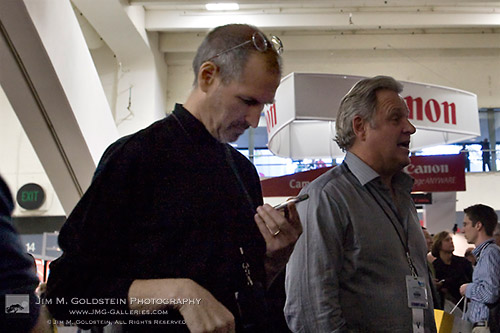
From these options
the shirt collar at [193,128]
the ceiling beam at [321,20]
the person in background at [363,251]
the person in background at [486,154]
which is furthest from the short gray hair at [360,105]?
the person in background at [486,154]

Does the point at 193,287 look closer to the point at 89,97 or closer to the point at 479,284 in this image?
the point at 479,284

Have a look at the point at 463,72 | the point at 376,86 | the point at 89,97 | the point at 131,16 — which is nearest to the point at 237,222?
the point at 376,86

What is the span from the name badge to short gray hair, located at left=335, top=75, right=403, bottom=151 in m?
0.51

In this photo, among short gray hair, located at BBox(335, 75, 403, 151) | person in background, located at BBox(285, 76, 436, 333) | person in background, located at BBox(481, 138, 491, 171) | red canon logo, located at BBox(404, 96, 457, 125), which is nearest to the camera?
person in background, located at BBox(285, 76, 436, 333)

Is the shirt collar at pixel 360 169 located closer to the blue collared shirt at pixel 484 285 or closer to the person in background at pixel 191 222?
the person in background at pixel 191 222

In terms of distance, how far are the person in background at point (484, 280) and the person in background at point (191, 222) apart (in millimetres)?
3251

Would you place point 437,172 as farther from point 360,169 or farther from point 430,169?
point 360,169

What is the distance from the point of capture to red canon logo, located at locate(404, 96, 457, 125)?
18.4 ft

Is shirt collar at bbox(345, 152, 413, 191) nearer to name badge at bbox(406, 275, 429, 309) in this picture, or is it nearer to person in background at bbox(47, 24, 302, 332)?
name badge at bbox(406, 275, 429, 309)

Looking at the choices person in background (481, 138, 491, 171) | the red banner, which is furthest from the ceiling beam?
the red banner

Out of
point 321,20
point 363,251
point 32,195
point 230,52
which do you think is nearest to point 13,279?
point 230,52

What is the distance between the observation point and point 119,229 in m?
0.92

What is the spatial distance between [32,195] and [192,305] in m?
2.39

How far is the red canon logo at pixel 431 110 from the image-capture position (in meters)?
5.61
